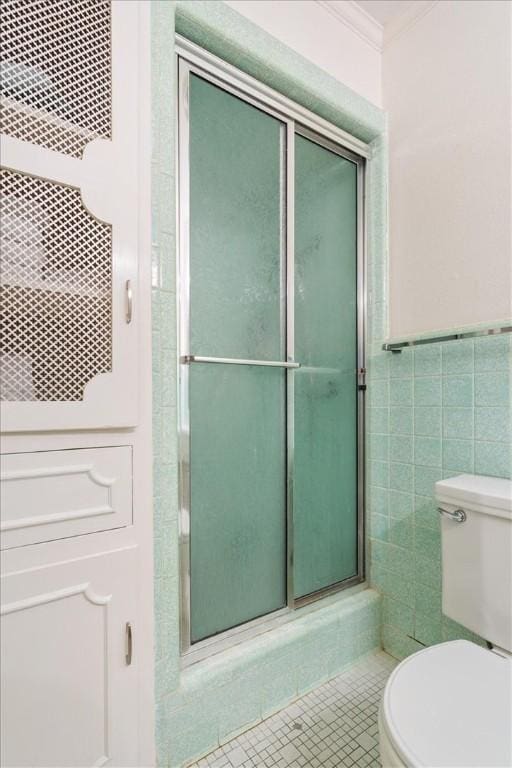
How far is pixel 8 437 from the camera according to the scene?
834 mm

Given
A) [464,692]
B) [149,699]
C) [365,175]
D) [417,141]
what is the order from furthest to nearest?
[365,175] → [417,141] → [149,699] → [464,692]

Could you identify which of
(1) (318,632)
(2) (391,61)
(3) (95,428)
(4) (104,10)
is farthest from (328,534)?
(2) (391,61)

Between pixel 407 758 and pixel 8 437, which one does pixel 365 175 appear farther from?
pixel 407 758

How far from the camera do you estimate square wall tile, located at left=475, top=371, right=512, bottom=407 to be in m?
1.29

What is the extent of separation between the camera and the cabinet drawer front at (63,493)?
841 millimetres

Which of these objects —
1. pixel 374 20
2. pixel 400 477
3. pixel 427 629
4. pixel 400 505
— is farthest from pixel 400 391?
pixel 374 20

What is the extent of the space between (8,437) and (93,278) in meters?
0.38

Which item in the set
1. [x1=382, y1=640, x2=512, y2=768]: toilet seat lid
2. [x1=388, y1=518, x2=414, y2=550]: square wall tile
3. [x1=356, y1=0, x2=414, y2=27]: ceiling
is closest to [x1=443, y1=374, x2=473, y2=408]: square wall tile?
[x1=388, y1=518, x2=414, y2=550]: square wall tile

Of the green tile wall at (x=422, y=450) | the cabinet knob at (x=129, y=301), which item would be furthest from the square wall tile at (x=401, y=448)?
the cabinet knob at (x=129, y=301)

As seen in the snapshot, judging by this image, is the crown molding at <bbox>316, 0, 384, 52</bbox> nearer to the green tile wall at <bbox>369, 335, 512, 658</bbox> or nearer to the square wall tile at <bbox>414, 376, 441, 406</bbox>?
the green tile wall at <bbox>369, 335, 512, 658</bbox>

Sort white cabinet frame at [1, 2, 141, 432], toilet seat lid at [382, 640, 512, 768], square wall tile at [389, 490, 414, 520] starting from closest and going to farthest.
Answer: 1. toilet seat lid at [382, 640, 512, 768]
2. white cabinet frame at [1, 2, 141, 432]
3. square wall tile at [389, 490, 414, 520]

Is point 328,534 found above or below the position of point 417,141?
below

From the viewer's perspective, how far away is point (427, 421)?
1517 mm

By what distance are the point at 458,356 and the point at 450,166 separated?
67cm
